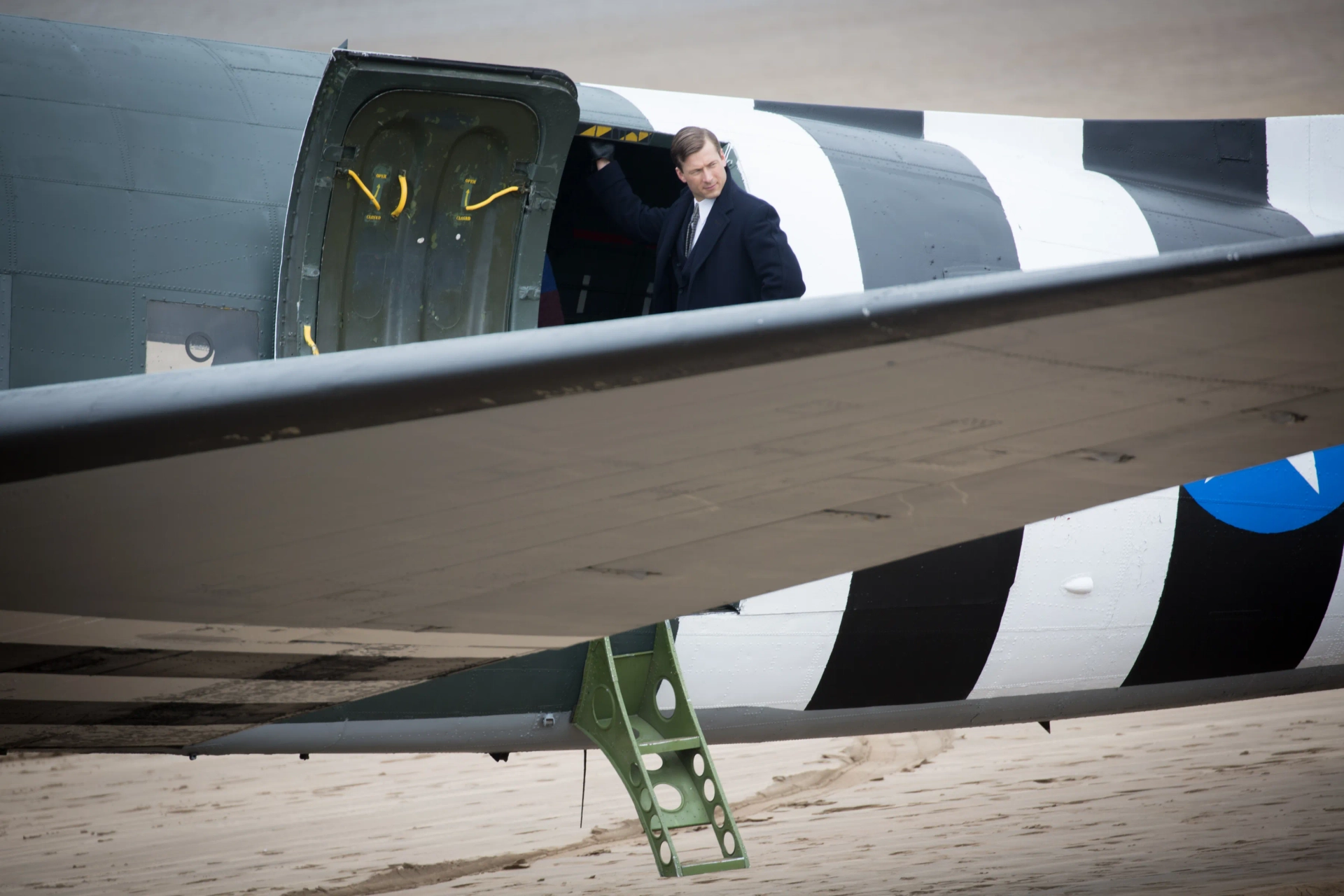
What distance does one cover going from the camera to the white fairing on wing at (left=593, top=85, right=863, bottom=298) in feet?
13.8

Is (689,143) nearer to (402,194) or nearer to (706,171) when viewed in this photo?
(706,171)

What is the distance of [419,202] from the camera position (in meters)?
3.77

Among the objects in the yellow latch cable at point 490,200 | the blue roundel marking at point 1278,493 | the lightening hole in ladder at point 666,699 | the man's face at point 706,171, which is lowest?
the lightening hole in ladder at point 666,699

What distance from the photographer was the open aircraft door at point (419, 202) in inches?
136

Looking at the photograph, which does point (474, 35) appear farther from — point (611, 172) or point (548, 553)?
point (548, 553)

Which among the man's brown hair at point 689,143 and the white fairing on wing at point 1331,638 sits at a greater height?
the man's brown hair at point 689,143

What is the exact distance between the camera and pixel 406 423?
1.40 meters

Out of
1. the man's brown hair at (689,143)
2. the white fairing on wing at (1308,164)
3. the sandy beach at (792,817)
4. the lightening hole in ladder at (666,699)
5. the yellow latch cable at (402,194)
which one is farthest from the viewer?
the sandy beach at (792,817)

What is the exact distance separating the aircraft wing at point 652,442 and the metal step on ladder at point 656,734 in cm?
184

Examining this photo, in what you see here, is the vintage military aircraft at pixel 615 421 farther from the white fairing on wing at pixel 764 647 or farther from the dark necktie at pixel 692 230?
the dark necktie at pixel 692 230

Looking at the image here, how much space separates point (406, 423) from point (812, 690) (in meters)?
3.19

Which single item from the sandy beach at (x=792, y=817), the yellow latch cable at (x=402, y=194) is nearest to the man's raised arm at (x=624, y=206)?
the yellow latch cable at (x=402, y=194)

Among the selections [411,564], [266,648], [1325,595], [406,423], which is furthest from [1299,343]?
[1325,595]

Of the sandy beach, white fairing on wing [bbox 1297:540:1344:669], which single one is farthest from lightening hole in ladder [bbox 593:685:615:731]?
white fairing on wing [bbox 1297:540:1344:669]
